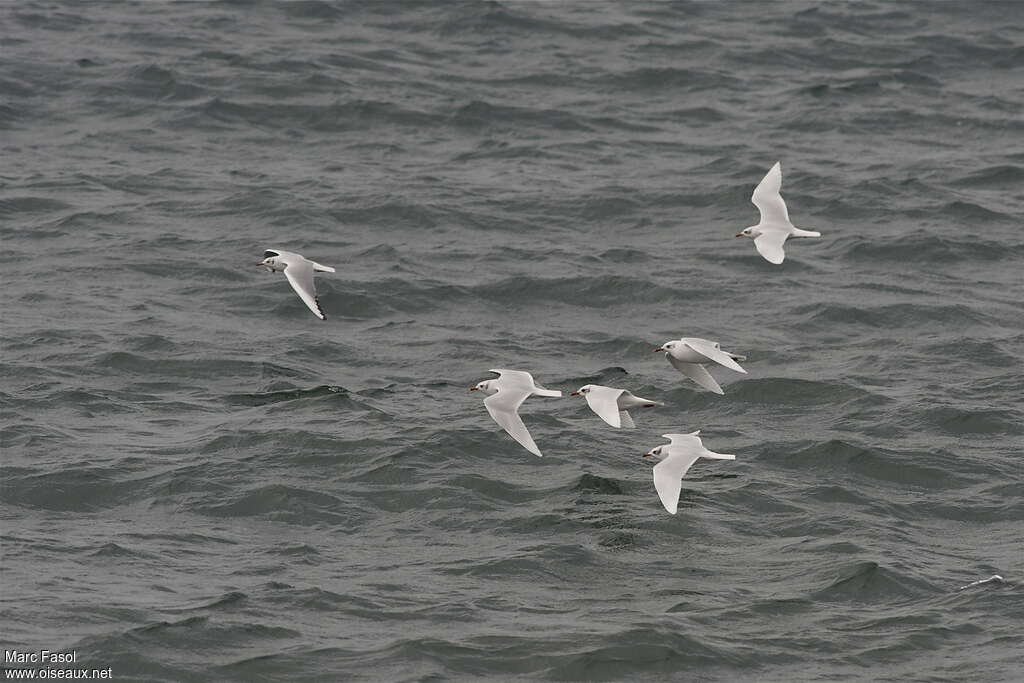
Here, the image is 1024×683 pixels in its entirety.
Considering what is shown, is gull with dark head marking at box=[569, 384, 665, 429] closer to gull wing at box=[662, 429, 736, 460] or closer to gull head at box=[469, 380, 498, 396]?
gull wing at box=[662, 429, 736, 460]

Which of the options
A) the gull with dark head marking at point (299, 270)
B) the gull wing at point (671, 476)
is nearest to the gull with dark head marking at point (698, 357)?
the gull wing at point (671, 476)

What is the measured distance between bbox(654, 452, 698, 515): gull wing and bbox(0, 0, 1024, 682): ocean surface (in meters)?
0.38

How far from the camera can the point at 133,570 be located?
14.8m

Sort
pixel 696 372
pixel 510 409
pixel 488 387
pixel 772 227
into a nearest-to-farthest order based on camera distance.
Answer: pixel 510 409 < pixel 488 387 < pixel 696 372 < pixel 772 227

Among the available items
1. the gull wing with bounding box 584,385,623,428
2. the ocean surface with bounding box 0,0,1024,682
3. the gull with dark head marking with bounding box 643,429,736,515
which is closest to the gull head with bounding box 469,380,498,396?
the ocean surface with bounding box 0,0,1024,682

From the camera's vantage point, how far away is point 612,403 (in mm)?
16625

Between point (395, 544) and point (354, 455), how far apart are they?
6.26 ft

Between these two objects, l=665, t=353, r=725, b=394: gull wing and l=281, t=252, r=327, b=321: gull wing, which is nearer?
l=281, t=252, r=327, b=321: gull wing

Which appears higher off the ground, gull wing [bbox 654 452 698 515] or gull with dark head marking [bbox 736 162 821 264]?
gull with dark head marking [bbox 736 162 821 264]

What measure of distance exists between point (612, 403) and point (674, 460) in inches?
33.6

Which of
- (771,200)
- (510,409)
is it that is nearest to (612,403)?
(510,409)

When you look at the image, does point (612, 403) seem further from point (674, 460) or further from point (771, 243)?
point (771, 243)

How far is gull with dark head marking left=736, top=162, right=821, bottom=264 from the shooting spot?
18.5 metres

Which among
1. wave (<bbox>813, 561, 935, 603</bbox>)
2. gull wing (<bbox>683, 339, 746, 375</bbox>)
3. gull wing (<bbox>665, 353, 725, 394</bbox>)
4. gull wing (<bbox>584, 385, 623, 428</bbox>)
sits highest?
gull wing (<bbox>683, 339, 746, 375</bbox>)
